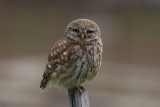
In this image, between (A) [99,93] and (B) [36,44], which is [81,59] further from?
(B) [36,44]

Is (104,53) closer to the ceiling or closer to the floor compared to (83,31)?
closer to the ceiling

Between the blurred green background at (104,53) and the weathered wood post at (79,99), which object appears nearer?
the weathered wood post at (79,99)

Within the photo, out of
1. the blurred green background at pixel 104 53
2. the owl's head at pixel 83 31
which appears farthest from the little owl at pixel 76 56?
the blurred green background at pixel 104 53

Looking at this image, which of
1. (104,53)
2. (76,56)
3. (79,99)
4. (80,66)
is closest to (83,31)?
(76,56)

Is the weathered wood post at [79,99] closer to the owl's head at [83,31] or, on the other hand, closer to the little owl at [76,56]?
the little owl at [76,56]

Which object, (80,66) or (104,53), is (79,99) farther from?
(104,53)
